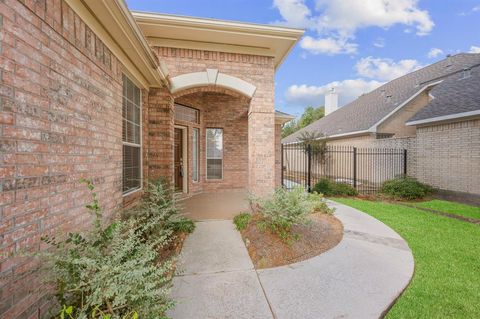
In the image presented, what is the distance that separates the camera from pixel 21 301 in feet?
5.66

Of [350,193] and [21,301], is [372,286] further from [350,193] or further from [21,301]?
[350,193]

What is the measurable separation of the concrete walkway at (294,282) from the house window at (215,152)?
195 inches

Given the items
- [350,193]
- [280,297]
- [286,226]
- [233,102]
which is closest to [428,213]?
[350,193]

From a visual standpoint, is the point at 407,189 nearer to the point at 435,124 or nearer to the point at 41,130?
the point at 435,124

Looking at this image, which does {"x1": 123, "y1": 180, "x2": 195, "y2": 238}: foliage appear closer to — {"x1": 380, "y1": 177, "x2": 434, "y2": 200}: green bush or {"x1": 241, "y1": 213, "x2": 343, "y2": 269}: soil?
{"x1": 241, "y1": 213, "x2": 343, "y2": 269}: soil

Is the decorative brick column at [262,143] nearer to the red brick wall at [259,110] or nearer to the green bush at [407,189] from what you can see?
the red brick wall at [259,110]

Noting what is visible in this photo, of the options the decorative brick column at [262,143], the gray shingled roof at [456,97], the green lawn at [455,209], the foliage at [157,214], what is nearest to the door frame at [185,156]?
the foliage at [157,214]

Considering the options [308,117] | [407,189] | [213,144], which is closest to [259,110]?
[213,144]

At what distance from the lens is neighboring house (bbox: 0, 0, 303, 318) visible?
5.63 feet

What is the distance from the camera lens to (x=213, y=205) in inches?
273

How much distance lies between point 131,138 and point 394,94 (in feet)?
57.6

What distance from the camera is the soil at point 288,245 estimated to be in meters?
3.59

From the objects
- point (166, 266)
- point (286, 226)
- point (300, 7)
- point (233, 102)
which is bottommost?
point (286, 226)

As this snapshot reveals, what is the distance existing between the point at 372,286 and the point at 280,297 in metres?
1.21
